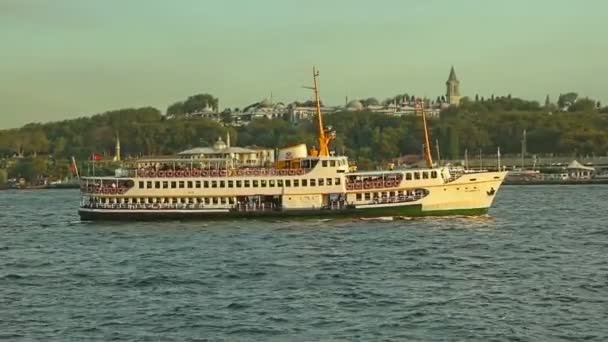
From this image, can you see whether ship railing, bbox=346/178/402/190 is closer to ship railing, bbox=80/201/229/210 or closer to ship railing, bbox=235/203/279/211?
ship railing, bbox=235/203/279/211

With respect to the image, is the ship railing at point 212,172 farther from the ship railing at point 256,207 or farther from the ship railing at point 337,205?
the ship railing at point 337,205

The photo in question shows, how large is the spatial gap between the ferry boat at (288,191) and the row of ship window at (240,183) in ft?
0.18

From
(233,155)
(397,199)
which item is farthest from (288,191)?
(233,155)

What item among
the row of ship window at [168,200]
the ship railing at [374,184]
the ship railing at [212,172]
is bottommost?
the row of ship window at [168,200]

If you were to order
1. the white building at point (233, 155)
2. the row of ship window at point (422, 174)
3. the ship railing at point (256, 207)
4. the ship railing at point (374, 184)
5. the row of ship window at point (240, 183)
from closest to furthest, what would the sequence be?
the row of ship window at point (422, 174), the ship railing at point (374, 184), the row of ship window at point (240, 183), the ship railing at point (256, 207), the white building at point (233, 155)

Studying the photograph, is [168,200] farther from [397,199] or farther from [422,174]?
[422,174]

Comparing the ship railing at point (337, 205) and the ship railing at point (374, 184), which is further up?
the ship railing at point (374, 184)

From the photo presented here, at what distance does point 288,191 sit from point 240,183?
280cm

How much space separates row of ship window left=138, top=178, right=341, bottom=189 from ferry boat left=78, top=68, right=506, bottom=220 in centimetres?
6

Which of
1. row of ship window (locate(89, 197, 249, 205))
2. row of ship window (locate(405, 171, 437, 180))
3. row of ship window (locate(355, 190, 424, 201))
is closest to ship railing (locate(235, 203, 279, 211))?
row of ship window (locate(89, 197, 249, 205))

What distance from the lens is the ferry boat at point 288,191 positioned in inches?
2398

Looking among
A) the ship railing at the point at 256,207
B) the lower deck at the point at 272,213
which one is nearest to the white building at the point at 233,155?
the ship railing at the point at 256,207

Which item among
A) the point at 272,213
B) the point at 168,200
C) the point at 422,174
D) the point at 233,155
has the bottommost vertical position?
the point at 272,213

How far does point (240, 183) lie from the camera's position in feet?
205
